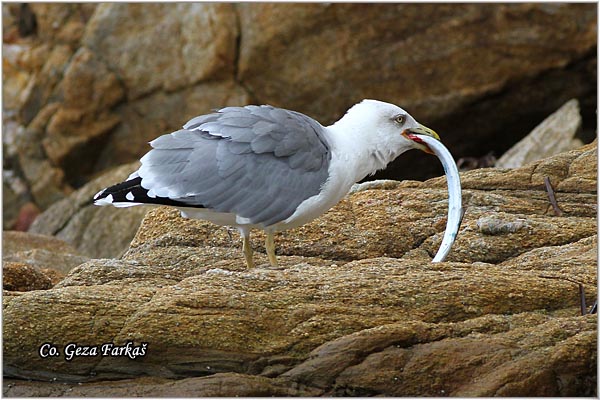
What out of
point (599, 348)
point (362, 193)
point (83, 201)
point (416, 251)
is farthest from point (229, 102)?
point (599, 348)

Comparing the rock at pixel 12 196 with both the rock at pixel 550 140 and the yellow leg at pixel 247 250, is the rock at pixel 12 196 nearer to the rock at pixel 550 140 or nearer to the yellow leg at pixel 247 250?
the rock at pixel 550 140

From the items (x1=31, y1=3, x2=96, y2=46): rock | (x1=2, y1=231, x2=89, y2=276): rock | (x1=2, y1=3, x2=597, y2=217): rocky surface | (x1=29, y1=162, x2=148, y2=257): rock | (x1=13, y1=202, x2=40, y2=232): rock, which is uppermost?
(x1=31, y1=3, x2=96, y2=46): rock

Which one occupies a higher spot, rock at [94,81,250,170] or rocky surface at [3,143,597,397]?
rocky surface at [3,143,597,397]

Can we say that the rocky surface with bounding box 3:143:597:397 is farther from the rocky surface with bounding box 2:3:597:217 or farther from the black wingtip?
the rocky surface with bounding box 2:3:597:217

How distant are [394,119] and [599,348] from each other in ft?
9.26

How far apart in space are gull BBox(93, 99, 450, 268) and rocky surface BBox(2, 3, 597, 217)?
643cm

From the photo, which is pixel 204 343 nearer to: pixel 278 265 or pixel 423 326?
pixel 423 326

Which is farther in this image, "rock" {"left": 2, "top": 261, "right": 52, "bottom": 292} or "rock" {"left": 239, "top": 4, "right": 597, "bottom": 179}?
"rock" {"left": 239, "top": 4, "right": 597, "bottom": 179}

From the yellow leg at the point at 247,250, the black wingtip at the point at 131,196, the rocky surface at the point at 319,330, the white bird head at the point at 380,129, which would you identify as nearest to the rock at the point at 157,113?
the white bird head at the point at 380,129

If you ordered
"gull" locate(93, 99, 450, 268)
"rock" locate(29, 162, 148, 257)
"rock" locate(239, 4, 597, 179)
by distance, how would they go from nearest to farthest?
"gull" locate(93, 99, 450, 268), "rock" locate(29, 162, 148, 257), "rock" locate(239, 4, 597, 179)

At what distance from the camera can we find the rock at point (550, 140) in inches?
472

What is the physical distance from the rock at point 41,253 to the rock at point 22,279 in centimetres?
50

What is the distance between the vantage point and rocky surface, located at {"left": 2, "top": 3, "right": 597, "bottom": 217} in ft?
44.8

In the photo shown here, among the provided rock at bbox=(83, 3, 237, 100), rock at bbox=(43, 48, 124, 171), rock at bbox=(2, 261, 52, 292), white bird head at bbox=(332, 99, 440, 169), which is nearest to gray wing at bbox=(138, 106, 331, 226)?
white bird head at bbox=(332, 99, 440, 169)
